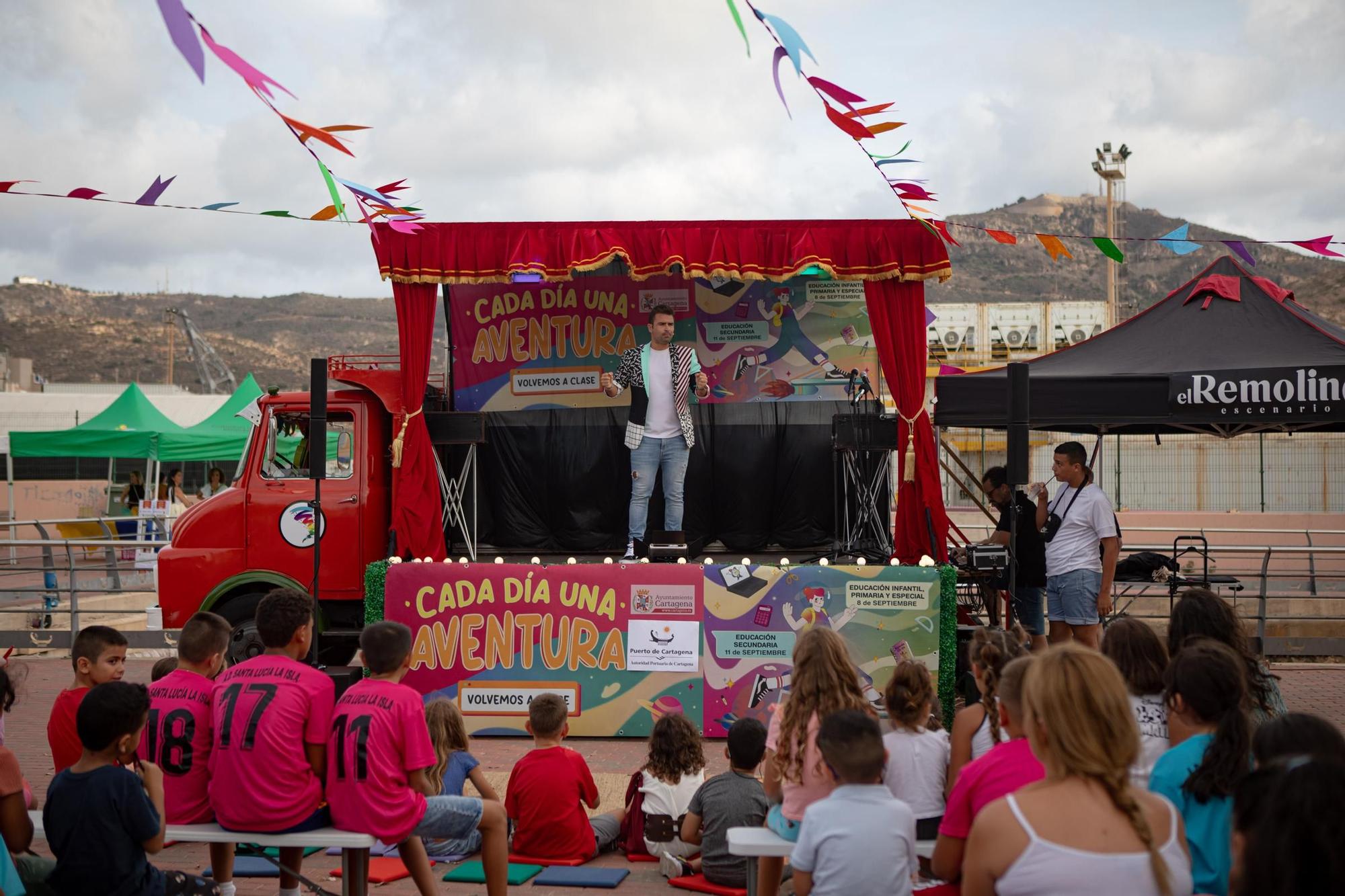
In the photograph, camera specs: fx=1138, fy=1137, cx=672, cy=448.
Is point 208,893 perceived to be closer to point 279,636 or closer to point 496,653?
point 279,636

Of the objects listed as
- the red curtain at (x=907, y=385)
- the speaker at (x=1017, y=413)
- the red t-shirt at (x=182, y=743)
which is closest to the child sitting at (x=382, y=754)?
the red t-shirt at (x=182, y=743)

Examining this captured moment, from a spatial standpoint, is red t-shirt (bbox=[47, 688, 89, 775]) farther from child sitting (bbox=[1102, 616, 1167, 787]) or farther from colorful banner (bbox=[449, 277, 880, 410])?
colorful banner (bbox=[449, 277, 880, 410])

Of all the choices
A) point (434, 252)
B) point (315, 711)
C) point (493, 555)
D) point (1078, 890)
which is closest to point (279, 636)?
point (315, 711)

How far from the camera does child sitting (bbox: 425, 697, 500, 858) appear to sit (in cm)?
634

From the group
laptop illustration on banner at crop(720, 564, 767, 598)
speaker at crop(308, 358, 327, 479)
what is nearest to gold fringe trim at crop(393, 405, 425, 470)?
speaker at crop(308, 358, 327, 479)

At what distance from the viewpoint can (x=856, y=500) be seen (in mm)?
11883

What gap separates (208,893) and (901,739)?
2.98m

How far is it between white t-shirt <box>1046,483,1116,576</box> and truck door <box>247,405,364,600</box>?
602 centimetres

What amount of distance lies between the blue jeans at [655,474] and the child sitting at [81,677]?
553 centimetres

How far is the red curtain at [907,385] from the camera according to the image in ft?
32.8

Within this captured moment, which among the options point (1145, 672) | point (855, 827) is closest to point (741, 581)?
point (1145, 672)

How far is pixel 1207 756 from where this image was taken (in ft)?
12.4

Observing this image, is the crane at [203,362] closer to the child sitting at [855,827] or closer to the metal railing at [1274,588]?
the metal railing at [1274,588]

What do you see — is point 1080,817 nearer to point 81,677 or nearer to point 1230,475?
point 81,677
